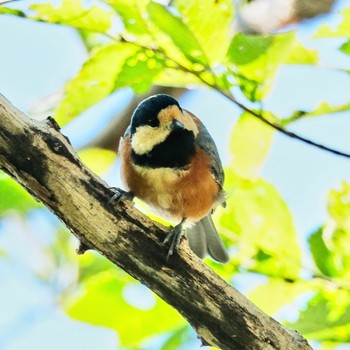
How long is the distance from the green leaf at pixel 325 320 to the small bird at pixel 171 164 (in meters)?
0.51

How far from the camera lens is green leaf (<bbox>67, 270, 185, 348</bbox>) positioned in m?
1.67

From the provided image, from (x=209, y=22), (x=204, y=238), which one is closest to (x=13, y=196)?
(x=209, y=22)

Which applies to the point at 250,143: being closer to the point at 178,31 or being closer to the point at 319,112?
the point at 319,112

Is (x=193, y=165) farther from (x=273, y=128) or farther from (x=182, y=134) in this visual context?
(x=273, y=128)

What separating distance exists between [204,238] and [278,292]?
2.51 feet

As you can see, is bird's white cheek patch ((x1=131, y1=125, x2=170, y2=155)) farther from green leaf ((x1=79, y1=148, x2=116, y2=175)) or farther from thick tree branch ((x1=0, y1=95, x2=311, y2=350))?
thick tree branch ((x1=0, y1=95, x2=311, y2=350))

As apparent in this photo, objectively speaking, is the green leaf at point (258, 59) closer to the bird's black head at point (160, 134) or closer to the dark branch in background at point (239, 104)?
the dark branch in background at point (239, 104)

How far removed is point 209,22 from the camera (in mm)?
1384

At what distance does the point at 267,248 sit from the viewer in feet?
5.62

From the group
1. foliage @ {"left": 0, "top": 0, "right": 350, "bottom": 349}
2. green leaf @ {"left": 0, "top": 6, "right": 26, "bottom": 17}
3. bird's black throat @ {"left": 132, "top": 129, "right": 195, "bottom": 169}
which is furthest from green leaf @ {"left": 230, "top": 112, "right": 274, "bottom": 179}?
green leaf @ {"left": 0, "top": 6, "right": 26, "bottom": 17}

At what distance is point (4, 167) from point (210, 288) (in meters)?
0.54

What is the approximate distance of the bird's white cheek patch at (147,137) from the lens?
2.08 m

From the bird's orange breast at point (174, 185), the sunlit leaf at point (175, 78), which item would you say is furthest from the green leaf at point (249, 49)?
the bird's orange breast at point (174, 185)

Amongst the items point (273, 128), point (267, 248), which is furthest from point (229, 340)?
point (273, 128)
